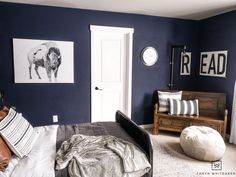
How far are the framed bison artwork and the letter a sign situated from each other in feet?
9.14

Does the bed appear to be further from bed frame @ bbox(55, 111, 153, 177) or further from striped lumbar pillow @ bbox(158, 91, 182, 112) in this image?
striped lumbar pillow @ bbox(158, 91, 182, 112)

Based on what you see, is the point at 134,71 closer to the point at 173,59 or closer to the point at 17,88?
the point at 173,59

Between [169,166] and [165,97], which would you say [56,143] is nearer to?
[169,166]

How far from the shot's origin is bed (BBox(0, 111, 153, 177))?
1.44 meters

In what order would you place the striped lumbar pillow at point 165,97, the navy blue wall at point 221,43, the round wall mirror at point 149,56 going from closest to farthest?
the navy blue wall at point 221,43
the striped lumbar pillow at point 165,97
the round wall mirror at point 149,56

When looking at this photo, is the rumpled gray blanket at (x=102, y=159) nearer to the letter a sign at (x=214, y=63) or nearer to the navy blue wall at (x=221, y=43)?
the navy blue wall at (x=221, y=43)

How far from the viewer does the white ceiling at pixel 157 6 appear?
3117 mm

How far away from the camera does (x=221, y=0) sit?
2.99 metres

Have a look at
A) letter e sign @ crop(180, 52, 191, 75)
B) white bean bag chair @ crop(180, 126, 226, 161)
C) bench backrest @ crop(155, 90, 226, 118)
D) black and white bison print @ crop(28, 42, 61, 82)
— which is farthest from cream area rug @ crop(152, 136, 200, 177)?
black and white bison print @ crop(28, 42, 61, 82)

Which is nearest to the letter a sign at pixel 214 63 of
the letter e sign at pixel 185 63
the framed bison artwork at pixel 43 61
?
the letter e sign at pixel 185 63

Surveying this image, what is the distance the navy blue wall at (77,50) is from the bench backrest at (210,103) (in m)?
0.71

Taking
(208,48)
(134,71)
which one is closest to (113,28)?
(134,71)

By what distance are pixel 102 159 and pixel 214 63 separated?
328cm

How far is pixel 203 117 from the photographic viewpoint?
3525 mm
